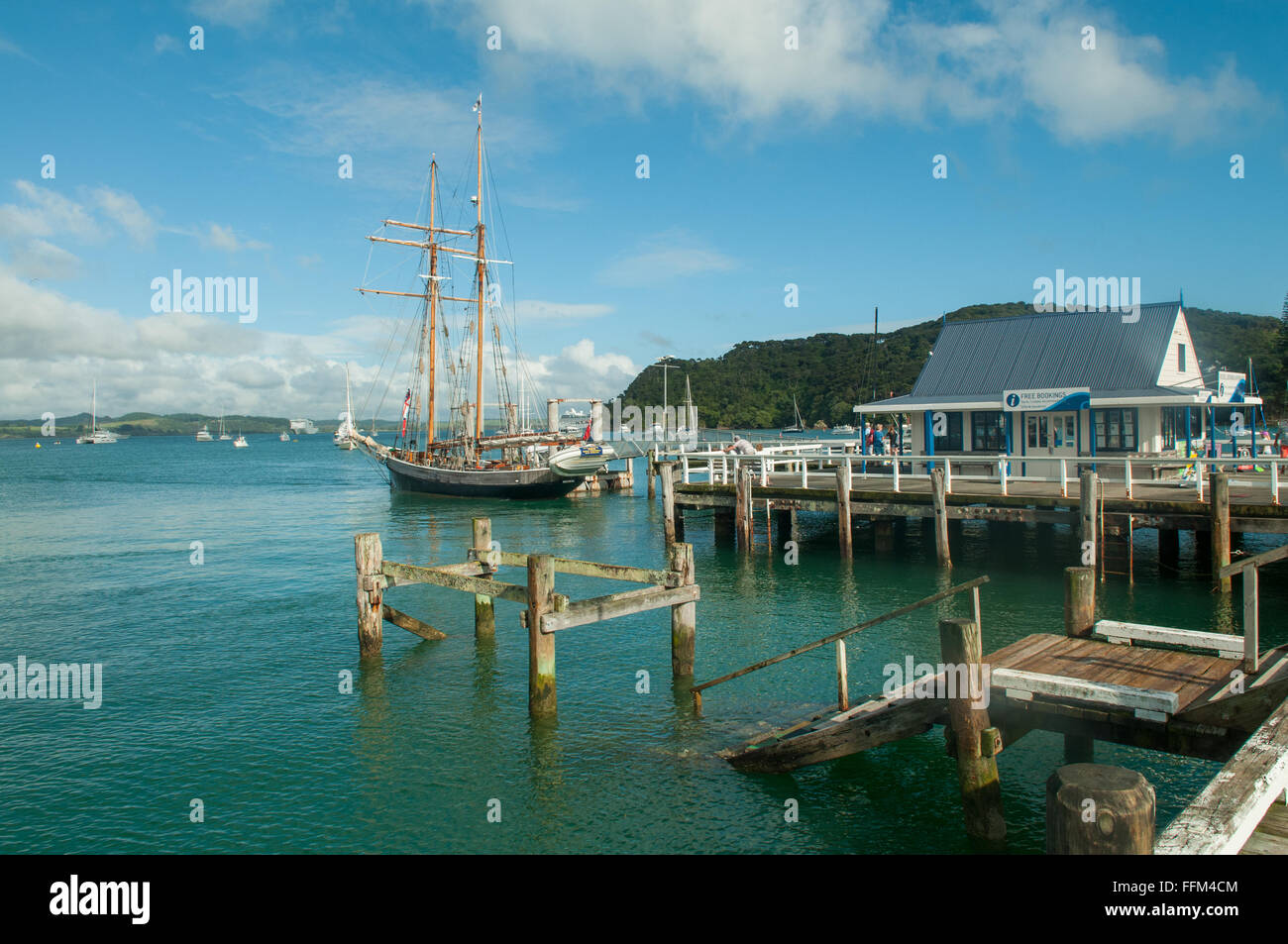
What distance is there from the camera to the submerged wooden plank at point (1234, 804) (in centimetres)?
416

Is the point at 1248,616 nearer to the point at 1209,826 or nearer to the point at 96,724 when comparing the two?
the point at 1209,826

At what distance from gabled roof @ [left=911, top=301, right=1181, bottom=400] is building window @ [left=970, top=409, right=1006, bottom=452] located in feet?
2.96

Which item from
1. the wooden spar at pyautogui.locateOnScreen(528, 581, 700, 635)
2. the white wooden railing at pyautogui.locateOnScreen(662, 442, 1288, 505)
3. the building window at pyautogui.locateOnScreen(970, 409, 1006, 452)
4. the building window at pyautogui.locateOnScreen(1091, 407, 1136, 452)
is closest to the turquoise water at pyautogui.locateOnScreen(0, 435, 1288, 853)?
the wooden spar at pyautogui.locateOnScreen(528, 581, 700, 635)

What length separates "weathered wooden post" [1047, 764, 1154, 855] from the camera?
4.18 meters

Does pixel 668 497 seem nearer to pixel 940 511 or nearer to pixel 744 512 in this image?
pixel 744 512

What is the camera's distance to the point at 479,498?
173ft

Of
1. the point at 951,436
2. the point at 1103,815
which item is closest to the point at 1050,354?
the point at 951,436

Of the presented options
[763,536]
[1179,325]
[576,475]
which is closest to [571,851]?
[763,536]

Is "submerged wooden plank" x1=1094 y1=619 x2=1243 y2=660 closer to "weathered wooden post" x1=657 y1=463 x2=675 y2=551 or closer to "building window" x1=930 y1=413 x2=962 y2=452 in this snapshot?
"weathered wooden post" x1=657 y1=463 x2=675 y2=551

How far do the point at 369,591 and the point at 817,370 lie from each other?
411 feet

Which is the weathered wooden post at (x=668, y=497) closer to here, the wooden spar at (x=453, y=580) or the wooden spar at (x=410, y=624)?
the wooden spar at (x=410, y=624)

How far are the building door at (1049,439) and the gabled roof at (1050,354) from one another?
1.54 meters

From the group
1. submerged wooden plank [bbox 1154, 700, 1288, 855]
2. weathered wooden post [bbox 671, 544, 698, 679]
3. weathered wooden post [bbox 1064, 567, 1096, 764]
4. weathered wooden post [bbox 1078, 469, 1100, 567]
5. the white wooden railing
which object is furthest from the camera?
the white wooden railing

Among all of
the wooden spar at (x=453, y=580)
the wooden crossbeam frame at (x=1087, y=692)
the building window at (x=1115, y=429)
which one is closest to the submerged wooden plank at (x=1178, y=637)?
the wooden crossbeam frame at (x=1087, y=692)
